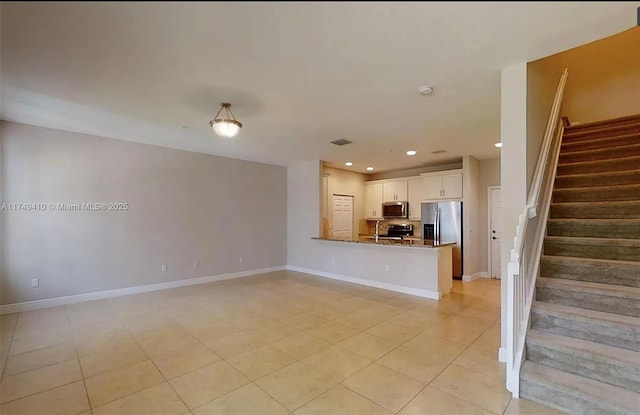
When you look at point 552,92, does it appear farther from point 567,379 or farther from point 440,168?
point 440,168

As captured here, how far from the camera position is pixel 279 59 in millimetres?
2412

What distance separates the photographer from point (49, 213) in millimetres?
4469

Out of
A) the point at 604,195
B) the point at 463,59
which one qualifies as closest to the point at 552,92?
the point at 604,195

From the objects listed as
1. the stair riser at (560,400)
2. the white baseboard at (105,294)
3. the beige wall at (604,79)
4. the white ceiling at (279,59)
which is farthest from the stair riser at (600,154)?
the white baseboard at (105,294)

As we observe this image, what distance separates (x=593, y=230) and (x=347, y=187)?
5625 millimetres

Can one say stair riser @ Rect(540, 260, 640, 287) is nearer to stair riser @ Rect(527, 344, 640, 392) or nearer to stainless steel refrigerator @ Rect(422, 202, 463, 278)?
stair riser @ Rect(527, 344, 640, 392)

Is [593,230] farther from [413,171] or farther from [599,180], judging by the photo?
[413,171]

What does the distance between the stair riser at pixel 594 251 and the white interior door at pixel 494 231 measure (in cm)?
353

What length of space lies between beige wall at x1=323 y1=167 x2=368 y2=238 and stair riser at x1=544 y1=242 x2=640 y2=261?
16.9 feet

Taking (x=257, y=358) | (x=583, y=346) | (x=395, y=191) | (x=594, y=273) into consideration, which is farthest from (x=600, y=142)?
(x=257, y=358)

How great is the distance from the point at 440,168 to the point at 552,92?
3670mm

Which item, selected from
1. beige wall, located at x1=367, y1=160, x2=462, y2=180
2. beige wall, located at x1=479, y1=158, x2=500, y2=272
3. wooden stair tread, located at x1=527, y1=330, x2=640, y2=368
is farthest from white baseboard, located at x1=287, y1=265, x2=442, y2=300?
beige wall, located at x1=367, y1=160, x2=462, y2=180

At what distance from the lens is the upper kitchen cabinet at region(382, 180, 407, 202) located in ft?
25.4

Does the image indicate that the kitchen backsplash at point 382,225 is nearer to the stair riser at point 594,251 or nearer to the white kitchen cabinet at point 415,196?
the white kitchen cabinet at point 415,196
